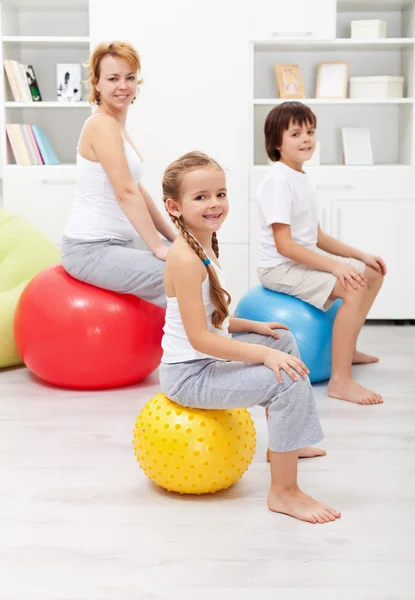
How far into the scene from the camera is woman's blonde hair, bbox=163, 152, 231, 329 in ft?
6.89

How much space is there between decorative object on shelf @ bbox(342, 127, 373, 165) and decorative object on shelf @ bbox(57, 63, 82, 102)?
1437mm

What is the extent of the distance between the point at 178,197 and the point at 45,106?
2489mm

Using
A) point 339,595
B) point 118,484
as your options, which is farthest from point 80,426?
point 339,595

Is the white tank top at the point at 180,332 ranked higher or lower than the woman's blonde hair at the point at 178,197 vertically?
lower

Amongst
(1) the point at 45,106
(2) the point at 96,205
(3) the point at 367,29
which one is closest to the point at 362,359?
(2) the point at 96,205

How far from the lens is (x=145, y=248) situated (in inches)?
134

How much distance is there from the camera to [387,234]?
4.32 metres

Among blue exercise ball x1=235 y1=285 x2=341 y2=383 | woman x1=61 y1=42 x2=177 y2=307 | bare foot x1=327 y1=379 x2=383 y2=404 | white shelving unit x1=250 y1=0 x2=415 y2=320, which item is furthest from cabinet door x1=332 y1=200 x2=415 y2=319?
woman x1=61 y1=42 x2=177 y2=307

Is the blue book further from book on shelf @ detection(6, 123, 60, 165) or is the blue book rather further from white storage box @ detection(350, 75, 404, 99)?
white storage box @ detection(350, 75, 404, 99)

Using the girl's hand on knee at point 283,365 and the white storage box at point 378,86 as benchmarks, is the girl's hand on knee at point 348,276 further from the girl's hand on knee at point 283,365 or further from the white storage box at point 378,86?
the white storage box at point 378,86

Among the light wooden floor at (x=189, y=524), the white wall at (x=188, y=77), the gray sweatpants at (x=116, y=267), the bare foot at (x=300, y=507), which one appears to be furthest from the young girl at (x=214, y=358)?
the white wall at (x=188, y=77)

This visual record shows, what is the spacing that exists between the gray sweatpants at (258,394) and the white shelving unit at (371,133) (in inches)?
89.0

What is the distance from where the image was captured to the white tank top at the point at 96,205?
126 inches

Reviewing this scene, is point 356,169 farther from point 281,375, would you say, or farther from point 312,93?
point 281,375
